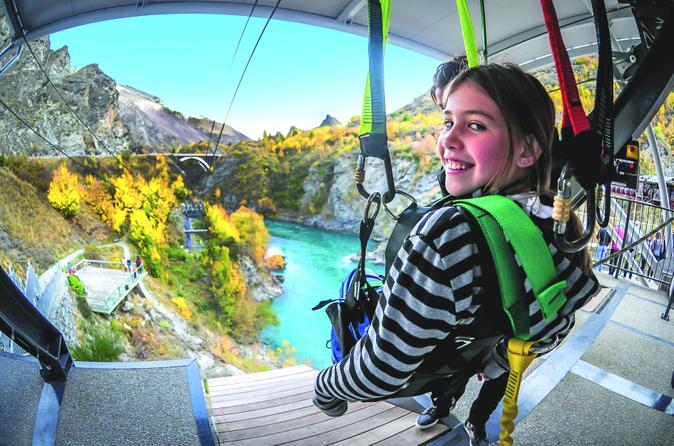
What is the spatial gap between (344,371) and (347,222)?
15177mm

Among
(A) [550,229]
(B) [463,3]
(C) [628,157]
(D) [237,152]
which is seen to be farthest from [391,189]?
(D) [237,152]

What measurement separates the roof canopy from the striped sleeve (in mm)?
2232

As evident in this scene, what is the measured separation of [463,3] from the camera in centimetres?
84

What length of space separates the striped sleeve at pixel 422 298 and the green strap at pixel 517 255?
0.10 ft

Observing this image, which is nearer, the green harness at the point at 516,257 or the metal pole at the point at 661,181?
the green harness at the point at 516,257

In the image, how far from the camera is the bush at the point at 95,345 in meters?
4.04

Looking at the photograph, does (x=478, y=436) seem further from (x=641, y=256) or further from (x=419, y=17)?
(x=641, y=256)

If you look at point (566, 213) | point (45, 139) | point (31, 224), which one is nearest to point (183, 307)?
point (31, 224)

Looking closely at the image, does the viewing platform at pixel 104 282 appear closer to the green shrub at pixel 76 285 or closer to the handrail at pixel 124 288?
the handrail at pixel 124 288

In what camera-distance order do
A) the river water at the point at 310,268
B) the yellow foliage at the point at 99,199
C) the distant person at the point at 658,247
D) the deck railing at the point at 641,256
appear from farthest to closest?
the river water at the point at 310,268 → the yellow foliage at the point at 99,199 → the distant person at the point at 658,247 → the deck railing at the point at 641,256

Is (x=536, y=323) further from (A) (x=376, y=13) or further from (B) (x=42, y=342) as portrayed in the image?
(B) (x=42, y=342)

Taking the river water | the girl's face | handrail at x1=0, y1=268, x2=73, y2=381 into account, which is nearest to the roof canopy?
handrail at x1=0, y1=268, x2=73, y2=381

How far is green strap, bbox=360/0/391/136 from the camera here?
2.16ft

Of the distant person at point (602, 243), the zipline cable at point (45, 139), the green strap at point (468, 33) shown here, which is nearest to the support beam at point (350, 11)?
the green strap at point (468, 33)
